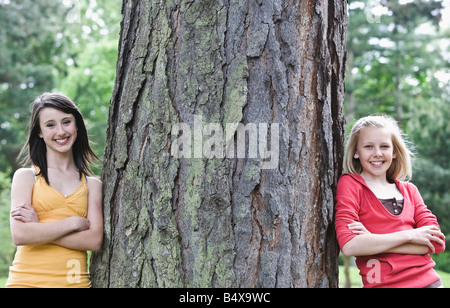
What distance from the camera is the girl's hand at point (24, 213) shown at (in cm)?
234

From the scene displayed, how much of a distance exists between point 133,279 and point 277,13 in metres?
1.45

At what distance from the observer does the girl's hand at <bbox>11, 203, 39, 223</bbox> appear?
2340mm

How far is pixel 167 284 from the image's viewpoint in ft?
6.82

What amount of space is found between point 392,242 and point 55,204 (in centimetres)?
180

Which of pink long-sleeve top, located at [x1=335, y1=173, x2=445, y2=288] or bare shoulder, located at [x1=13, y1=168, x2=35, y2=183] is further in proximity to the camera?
bare shoulder, located at [x1=13, y1=168, x2=35, y2=183]

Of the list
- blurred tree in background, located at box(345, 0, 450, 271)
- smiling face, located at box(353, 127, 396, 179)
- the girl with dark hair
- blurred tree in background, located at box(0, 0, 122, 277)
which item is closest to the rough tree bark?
the girl with dark hair

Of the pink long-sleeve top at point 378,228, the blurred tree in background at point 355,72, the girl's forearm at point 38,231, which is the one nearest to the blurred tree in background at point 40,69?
the blurred tree in background at point 355,72

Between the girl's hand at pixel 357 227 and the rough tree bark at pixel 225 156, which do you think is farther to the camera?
the girl's hand at pixel 357 227

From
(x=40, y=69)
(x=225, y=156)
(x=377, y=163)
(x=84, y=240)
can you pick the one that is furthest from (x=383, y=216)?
(x=40, y=69)

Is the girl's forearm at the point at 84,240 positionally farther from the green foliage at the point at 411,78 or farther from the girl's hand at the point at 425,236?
the green foliage at the point at 411,78

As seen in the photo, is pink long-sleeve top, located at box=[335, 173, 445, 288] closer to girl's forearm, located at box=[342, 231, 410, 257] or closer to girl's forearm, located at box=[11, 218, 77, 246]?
girl's forearm, located at box=[342, 231, 410, 257]

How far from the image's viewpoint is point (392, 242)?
229 cm

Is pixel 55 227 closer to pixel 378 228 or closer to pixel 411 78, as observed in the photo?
pixel 378 228

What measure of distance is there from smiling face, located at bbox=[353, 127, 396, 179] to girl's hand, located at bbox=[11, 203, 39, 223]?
1.85 meters
